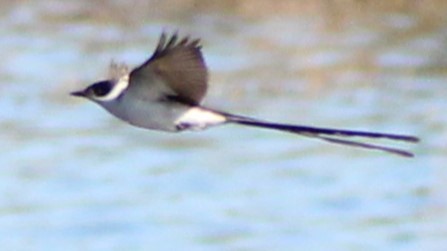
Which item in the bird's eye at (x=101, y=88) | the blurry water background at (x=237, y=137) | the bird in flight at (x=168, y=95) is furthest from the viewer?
the blurry water background at (x=237, y=137)

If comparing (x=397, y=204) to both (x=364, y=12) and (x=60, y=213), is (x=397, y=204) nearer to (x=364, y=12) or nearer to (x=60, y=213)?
(x=60, y=213)

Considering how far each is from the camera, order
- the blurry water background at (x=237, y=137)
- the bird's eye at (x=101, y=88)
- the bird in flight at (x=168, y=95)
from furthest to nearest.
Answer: the blurry water background at (x=237, y=137) → the bird's eye at (x=101, y=88) → the bird in flight at (x=168, y=95)

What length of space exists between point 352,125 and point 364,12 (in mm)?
3464

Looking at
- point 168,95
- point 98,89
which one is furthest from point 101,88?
point 168,95

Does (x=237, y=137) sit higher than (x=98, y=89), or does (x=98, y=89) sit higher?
(x=237, y=137)

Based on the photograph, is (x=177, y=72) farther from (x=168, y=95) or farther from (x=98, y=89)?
(x=98, y=89)

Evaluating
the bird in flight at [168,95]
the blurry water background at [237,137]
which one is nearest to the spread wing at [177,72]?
the bird in flight at [168,95]

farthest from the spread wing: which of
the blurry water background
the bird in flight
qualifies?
the blurry water background

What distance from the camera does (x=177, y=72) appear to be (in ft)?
14.7

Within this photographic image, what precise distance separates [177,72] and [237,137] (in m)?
8.13

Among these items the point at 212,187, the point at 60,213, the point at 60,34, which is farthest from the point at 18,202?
the point at 60,34

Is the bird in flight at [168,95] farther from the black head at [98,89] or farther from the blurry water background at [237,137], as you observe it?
the blurry water background at [237,137]

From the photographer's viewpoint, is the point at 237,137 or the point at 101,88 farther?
the point at 237,137

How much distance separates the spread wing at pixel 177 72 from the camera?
175 inches
